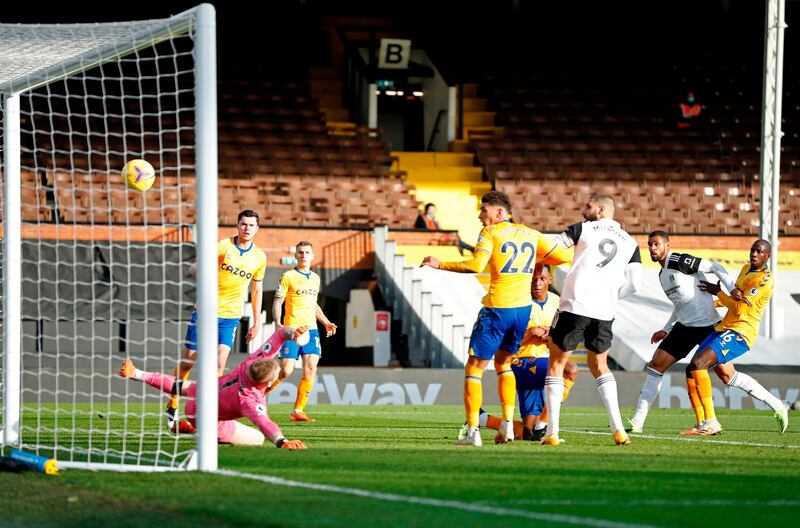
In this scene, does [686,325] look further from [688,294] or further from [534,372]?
[534,372]

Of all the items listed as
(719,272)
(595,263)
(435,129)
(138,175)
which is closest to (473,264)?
(595,263)

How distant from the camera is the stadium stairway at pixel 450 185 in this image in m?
25.7

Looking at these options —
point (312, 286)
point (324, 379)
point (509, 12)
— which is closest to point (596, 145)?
point (509, 12)

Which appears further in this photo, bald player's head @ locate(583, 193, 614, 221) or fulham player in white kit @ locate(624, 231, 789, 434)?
fulham player in white kit @ locate(624, 231, 789, 434)

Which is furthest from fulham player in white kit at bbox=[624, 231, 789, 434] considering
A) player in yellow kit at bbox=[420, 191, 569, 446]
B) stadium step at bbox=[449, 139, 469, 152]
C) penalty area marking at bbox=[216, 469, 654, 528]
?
stadium step at bbox=[449, 139, 469, 152]

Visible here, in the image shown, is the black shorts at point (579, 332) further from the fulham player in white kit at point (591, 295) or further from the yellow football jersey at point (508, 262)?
the yellow football jersey at point (508, 262)

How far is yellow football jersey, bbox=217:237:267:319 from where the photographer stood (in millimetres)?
11109

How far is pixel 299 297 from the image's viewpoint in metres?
13.0

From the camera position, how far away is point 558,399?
8859 millimetres

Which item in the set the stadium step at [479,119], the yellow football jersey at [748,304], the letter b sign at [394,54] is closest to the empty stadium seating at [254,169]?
the letter b sign at [394,54]

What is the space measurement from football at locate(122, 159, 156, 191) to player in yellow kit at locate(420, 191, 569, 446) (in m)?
2.53

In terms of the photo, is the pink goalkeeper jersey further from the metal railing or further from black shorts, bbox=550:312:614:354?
the metal railing

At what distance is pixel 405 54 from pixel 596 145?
228 inches

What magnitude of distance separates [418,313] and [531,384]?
9.89 m
